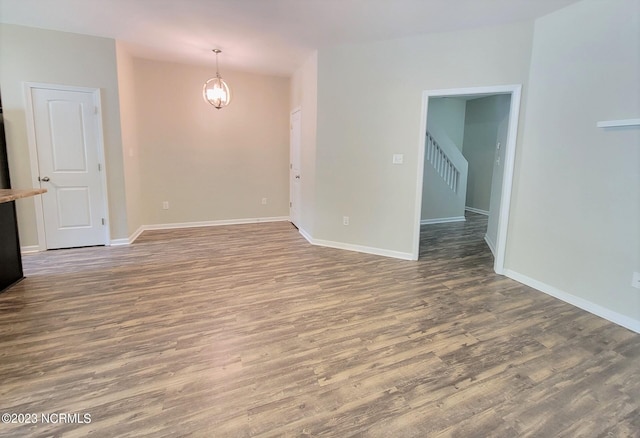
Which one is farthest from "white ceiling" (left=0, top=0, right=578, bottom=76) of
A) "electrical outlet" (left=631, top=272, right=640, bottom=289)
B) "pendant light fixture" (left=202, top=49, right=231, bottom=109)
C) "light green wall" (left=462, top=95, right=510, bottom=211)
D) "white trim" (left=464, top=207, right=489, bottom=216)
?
"white trim" (left=464, top=207, right=489, bottom=216)

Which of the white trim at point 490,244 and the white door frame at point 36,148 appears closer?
the white door frame at point 36,148

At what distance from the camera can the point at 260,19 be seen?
10.6 ft

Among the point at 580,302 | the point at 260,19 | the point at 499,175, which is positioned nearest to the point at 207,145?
the point at 260,19

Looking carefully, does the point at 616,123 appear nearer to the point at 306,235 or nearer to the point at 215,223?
the point at 306,235

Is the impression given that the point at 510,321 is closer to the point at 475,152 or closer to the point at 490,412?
the point at 490,412

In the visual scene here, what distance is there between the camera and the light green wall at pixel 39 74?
12.3 ft

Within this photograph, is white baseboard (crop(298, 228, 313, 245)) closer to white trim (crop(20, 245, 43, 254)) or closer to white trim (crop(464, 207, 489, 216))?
white trim (crop(20, 245, 43, 254))

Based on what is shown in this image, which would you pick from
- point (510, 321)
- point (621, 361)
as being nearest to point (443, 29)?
point (510, 321)

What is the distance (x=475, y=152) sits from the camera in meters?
7.51

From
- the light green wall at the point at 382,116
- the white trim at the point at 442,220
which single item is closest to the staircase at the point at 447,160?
the white trim at the point at 442,220

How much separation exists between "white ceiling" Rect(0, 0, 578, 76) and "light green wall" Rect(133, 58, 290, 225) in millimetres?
966

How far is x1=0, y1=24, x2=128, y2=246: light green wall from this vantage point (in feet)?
12.3

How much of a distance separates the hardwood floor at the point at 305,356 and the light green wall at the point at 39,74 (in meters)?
1.22

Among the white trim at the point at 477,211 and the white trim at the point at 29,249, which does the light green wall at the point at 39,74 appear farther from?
the white trim at the point at 477,211
